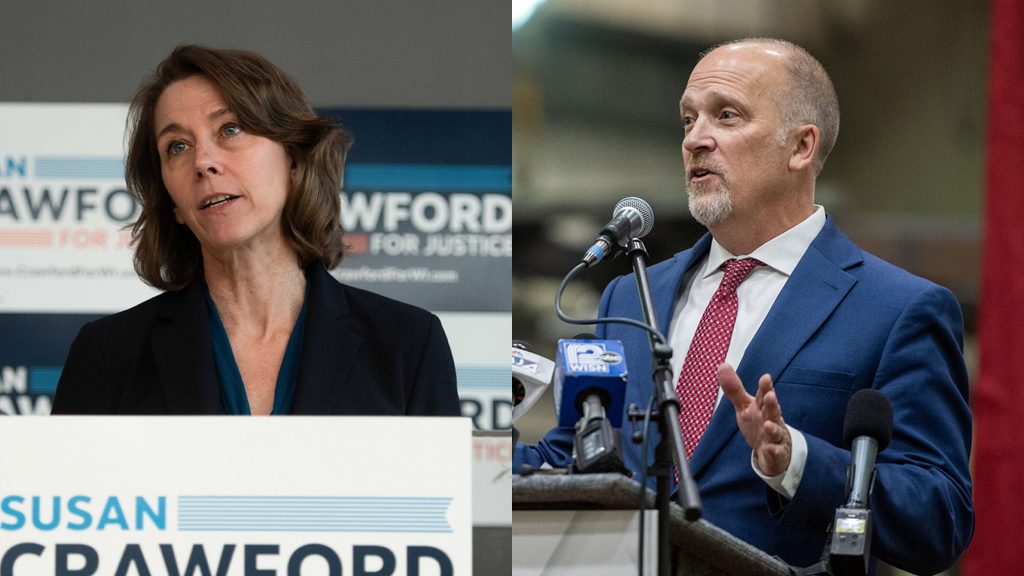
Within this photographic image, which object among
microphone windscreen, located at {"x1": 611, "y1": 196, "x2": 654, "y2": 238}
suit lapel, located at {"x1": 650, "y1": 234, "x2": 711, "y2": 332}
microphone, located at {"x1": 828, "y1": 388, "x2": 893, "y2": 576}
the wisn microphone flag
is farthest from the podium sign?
suit lapel, located at {"x1": 650, "y1": 234, "x2": 711, "y2": 332}

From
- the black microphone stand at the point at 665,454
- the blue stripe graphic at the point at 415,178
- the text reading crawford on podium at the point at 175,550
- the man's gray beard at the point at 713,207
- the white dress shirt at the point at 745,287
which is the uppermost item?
the blue stripe graphic at the point at 415,178

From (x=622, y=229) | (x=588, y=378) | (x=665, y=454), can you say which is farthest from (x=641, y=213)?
(x=665, y=454)

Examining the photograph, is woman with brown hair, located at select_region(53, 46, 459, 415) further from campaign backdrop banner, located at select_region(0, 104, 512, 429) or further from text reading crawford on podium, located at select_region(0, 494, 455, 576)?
text reading crawford on podium, located at select_region(0, 494, 455, 576)

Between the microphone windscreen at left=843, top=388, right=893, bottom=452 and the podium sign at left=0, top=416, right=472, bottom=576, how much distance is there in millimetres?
707

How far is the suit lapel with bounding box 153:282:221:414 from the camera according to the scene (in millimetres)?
2613

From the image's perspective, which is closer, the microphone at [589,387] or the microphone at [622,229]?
the microphone at [589,387]

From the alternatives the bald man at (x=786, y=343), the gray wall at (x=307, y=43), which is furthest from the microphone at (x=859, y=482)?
the gray wall at (x=307, y=43)

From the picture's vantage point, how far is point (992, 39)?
3779 mm

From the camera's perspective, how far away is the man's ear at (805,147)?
3.17 metres

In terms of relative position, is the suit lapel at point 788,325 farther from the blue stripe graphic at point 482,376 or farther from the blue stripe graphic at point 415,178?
the blue stripe graphic at point 415,178

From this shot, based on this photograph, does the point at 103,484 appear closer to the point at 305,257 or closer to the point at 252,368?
the point at 252,368

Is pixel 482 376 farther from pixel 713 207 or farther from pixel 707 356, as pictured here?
pixel 713 207

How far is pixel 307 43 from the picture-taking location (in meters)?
2.72

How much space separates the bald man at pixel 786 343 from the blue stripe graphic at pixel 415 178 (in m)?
0.58
